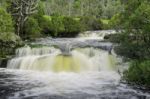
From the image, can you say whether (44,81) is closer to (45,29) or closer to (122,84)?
(122,84)

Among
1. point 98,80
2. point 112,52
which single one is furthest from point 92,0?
point 98,80

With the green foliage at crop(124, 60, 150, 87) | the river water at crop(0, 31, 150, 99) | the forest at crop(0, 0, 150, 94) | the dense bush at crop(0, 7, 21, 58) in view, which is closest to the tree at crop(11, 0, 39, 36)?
the forest at crop(0, 0, 150, 94)

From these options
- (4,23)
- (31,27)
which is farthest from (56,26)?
(4,23)

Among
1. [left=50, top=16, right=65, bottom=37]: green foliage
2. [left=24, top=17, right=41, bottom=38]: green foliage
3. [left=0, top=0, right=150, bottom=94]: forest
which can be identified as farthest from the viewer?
[left=50, top=16, right=65, bottom=37]: green foliage

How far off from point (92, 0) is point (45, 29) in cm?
5067

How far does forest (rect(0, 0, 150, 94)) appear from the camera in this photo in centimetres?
1895

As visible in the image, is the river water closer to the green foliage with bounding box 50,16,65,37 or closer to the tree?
the tree

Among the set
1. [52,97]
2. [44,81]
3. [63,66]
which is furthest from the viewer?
[63,66]

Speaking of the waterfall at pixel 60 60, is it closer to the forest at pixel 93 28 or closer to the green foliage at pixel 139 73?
the forest at pixel 93 28

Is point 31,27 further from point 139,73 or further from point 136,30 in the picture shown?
point 139,73

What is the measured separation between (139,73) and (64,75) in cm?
713

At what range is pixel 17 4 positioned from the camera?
39812 millimetres

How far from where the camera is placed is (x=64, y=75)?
24.4m

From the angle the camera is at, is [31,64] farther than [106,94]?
Yes
